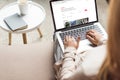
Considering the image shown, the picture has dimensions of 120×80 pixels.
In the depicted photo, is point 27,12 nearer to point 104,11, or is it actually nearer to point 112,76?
point 104,11

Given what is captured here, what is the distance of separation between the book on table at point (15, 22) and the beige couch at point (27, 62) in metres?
0.25

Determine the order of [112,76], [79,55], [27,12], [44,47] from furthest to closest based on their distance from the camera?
[27,12], [44,47], [79,55], [112,76]

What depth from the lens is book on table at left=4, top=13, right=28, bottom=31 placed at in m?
1.79

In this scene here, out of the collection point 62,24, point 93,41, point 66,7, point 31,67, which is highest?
point 66,7

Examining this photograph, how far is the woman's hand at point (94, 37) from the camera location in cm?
145

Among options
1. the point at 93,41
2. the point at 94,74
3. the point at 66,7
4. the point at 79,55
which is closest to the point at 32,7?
the point at 66,7

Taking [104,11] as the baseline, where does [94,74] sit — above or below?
below

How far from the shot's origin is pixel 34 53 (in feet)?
5.02

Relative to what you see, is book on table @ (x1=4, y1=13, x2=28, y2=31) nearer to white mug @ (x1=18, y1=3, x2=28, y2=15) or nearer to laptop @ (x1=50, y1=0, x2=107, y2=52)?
white mug @ (x1=18, y1=3, x2=28, y2=15)

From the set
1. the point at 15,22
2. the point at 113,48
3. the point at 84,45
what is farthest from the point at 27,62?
the point at 113,48

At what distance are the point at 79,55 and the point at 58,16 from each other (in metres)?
0.44

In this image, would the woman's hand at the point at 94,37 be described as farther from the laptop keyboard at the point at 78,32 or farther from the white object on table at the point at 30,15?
the white object on table at the point at 30,15

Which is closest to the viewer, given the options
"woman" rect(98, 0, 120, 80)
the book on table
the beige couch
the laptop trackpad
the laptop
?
"woman" rect(98, 0, 120, 80)

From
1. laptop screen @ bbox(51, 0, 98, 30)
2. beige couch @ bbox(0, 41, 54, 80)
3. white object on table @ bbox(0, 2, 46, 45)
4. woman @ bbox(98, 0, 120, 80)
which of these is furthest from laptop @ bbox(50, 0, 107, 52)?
woman @ bbox(98, 0, 120, 80)
